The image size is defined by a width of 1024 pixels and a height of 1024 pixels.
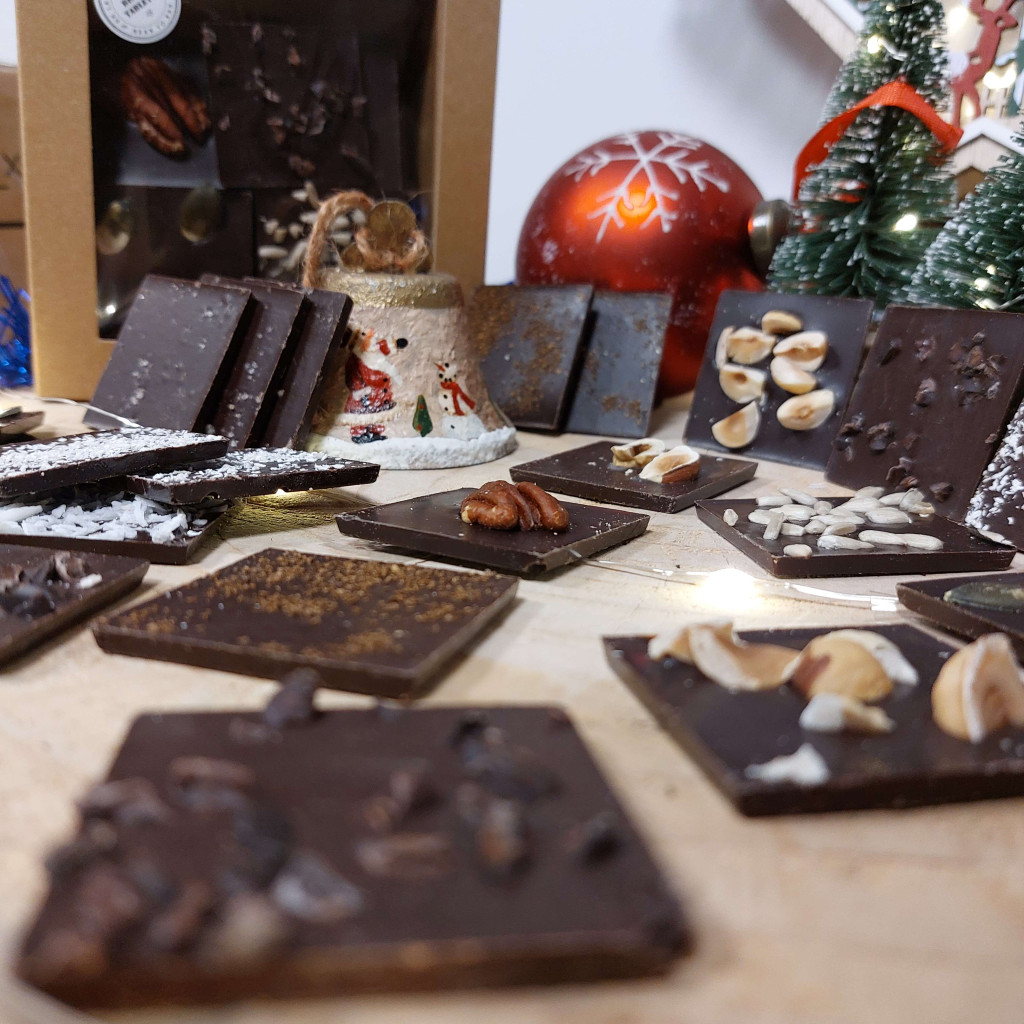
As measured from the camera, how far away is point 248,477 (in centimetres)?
98

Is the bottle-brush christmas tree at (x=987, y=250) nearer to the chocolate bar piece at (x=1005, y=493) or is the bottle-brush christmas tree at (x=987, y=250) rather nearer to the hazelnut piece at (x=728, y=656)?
the chocolate bar piece at (x=1005, y=493)

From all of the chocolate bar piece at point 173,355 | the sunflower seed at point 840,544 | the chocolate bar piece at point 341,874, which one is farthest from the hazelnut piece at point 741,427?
the chocolate bar piece at point 341,874

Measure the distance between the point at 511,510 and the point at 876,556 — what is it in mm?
→ 372

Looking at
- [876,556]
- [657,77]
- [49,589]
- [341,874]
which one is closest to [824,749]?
[341,874]

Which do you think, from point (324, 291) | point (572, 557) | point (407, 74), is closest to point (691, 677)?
point (572, 557)

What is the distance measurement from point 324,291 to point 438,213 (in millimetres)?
547

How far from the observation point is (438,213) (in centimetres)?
177

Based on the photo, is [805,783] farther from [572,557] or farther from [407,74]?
[407,74]

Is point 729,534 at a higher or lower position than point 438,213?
lower

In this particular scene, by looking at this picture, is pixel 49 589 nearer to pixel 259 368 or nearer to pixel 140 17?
pixel 259 368

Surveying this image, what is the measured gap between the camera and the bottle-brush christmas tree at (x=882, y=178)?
1.51 m

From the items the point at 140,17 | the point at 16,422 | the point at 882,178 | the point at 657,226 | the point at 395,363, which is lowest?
the point at 16,422

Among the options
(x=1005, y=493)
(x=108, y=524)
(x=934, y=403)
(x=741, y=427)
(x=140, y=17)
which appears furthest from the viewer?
(x=140, y=17)

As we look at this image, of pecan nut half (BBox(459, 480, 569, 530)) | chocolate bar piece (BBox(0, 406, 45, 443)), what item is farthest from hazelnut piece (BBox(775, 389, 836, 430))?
chocolate bar piece (BBox(0, 406, 45, 443))
